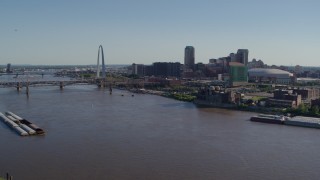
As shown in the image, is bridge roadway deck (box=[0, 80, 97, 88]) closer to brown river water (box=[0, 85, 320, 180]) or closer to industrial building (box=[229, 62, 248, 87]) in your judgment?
industrial building (box=[229, 62, 248, 87])

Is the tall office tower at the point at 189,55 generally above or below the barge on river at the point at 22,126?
above

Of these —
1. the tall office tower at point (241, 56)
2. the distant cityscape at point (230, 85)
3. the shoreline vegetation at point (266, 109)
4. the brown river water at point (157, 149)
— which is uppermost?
the tall office tower at point (241, 56)

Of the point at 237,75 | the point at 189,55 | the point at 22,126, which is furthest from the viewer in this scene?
the point at 189,55

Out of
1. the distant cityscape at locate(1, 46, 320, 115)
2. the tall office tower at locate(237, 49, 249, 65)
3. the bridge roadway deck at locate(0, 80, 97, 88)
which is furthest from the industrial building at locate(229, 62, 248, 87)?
the tall office tower at locate(237, 49, 249, 65)

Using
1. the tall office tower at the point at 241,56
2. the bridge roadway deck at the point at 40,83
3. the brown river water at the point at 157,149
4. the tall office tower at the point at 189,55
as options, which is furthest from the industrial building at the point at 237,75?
the tall office tower at the point at 189,55

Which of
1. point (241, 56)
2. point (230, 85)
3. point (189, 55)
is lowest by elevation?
point (230, 85)

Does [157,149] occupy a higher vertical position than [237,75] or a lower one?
lower

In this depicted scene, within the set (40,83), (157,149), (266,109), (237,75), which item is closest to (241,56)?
(237,75)

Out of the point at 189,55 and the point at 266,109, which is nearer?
the point at 266,109

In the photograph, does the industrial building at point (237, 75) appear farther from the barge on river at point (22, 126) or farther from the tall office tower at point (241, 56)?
the barge on river at point (22, 126)

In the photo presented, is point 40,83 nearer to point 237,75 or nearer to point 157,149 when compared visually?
point 237,75
